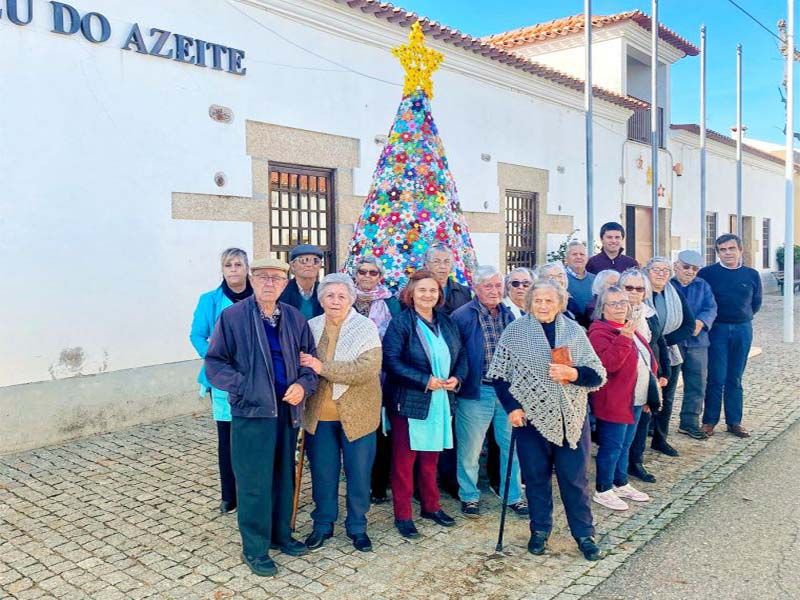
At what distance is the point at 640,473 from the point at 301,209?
473 cm

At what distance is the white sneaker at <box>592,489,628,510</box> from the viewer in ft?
14.7

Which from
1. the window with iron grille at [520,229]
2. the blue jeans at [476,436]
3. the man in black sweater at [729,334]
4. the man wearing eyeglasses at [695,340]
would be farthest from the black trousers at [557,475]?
the window with iron grille at [520,229]

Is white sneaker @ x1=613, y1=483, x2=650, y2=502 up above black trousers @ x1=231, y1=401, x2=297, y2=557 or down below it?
below

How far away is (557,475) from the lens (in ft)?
12.6

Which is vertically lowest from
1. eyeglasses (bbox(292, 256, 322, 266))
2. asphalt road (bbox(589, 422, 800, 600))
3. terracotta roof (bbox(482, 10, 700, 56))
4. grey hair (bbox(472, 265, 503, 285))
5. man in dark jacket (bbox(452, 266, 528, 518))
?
asphalt road (bbox(589, 422, 800, 600))

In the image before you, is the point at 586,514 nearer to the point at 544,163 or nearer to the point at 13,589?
the point at 13,589

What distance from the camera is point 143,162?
21.1 ft

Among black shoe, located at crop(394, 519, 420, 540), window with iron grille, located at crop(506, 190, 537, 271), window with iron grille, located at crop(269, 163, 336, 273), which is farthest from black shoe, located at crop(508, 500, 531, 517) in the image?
window with iron grille, located at crop(506, 190, 537, 271)

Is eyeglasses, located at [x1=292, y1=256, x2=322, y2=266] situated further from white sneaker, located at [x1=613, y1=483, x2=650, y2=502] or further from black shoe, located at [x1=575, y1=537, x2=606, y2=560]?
white sneaker, located at [x1=613, y1=483, x2=650, y2=502]

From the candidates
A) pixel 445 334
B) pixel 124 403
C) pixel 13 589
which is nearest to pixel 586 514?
pixel 445 334

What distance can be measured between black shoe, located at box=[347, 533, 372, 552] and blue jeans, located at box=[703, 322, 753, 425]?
12.7 feet

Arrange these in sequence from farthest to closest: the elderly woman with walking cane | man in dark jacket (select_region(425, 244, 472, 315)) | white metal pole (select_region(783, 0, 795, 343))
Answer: white metal pole (select_region(783, 0, 795, 343))
man in dark jacket (select_region(425, 244, 472, 315))
the elderly woman with walking cane

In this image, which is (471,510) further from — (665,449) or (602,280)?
(665,449)

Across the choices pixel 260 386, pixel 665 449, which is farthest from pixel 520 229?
pixel 260 386
